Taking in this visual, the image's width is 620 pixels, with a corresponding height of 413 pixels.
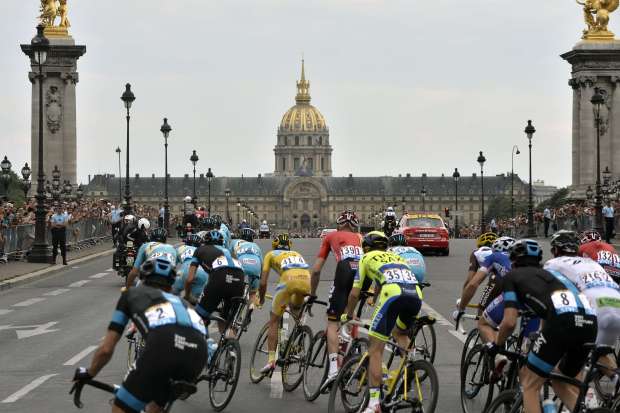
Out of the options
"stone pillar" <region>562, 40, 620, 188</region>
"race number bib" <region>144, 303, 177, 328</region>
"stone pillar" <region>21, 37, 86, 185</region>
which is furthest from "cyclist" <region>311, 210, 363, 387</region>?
"stone pillar" <region>562, 40, 620, 188</region>

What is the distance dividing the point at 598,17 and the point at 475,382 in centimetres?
7475

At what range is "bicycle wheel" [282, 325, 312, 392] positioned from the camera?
13609 millimetres

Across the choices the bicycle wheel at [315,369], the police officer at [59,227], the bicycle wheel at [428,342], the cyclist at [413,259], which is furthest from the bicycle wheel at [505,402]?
the police officer at [59,227]

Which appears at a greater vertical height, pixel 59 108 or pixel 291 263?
pixel 59 108

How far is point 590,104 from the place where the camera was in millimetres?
83312

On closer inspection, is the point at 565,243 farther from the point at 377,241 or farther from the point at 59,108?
the point at 59,108

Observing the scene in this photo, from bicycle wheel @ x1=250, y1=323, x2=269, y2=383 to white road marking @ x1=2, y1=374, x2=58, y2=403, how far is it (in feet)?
7.63

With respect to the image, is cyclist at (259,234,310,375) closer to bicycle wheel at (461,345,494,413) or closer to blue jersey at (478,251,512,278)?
blue jersey at (478,251,512,278)

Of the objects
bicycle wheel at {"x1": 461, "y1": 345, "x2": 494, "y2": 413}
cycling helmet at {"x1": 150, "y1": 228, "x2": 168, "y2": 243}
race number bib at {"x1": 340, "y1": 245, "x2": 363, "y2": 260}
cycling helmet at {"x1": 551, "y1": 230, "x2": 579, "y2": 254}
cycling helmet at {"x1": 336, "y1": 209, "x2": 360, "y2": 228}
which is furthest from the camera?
cycling helmet at {"x1": 150, "y1": 228, "x2": 168, "y2": 243}

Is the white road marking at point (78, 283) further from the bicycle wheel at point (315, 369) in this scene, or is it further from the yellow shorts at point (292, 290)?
the bicycle wheel at point (315, 369)

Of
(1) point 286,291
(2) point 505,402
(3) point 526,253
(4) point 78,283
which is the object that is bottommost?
(4) point 78,283

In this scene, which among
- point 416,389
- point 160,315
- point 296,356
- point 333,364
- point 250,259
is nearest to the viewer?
point 160,315

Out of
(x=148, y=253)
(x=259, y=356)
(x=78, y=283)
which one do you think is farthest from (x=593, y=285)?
(x=78, y=283)

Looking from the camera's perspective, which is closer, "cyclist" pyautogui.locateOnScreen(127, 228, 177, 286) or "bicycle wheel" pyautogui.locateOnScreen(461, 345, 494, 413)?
"bicycle wheel" pyautogui.locateOnScreen(461, 345, 494, 413)
